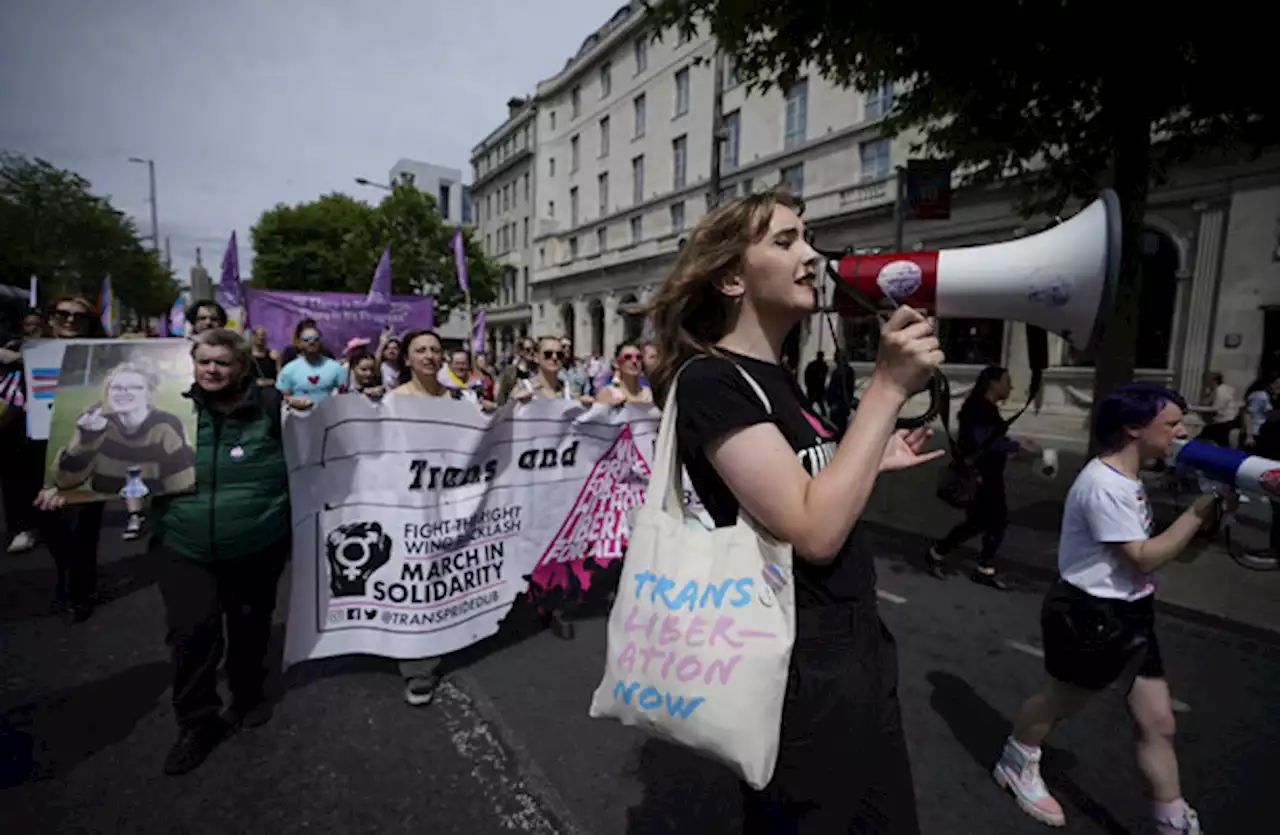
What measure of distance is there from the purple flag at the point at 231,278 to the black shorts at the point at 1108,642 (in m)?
13.4

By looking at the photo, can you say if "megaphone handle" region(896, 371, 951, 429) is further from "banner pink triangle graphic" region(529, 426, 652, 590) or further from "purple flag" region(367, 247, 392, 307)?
"purple flag" region(367, 247, 392, 307)

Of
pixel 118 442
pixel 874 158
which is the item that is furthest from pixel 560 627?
pixel 874 158

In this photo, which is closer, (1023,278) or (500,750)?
(1023,278)

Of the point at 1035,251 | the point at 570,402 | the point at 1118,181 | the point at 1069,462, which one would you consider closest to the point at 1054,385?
the point at 1069,462

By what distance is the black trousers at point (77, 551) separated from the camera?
408 centimetres

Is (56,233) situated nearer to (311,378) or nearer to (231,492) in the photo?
(311,378)

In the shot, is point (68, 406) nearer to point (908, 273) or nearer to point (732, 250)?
point (732, 250)

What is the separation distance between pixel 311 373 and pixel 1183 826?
6387 mm

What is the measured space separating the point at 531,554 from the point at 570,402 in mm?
915

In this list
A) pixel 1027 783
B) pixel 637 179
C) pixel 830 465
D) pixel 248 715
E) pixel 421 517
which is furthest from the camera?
pixel 637 179

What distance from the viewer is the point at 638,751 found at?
2709 millimetres

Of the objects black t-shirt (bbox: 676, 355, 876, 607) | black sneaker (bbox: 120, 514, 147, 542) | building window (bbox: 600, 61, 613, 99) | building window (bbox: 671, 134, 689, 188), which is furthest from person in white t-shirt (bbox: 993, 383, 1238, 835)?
building window (bbox: 600, 61, 613, 99)

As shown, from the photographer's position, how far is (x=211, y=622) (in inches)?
106

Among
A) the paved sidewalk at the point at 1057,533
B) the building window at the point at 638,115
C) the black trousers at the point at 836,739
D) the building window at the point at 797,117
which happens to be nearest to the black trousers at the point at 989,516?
the paved sidewalk at the point at 1057,533
